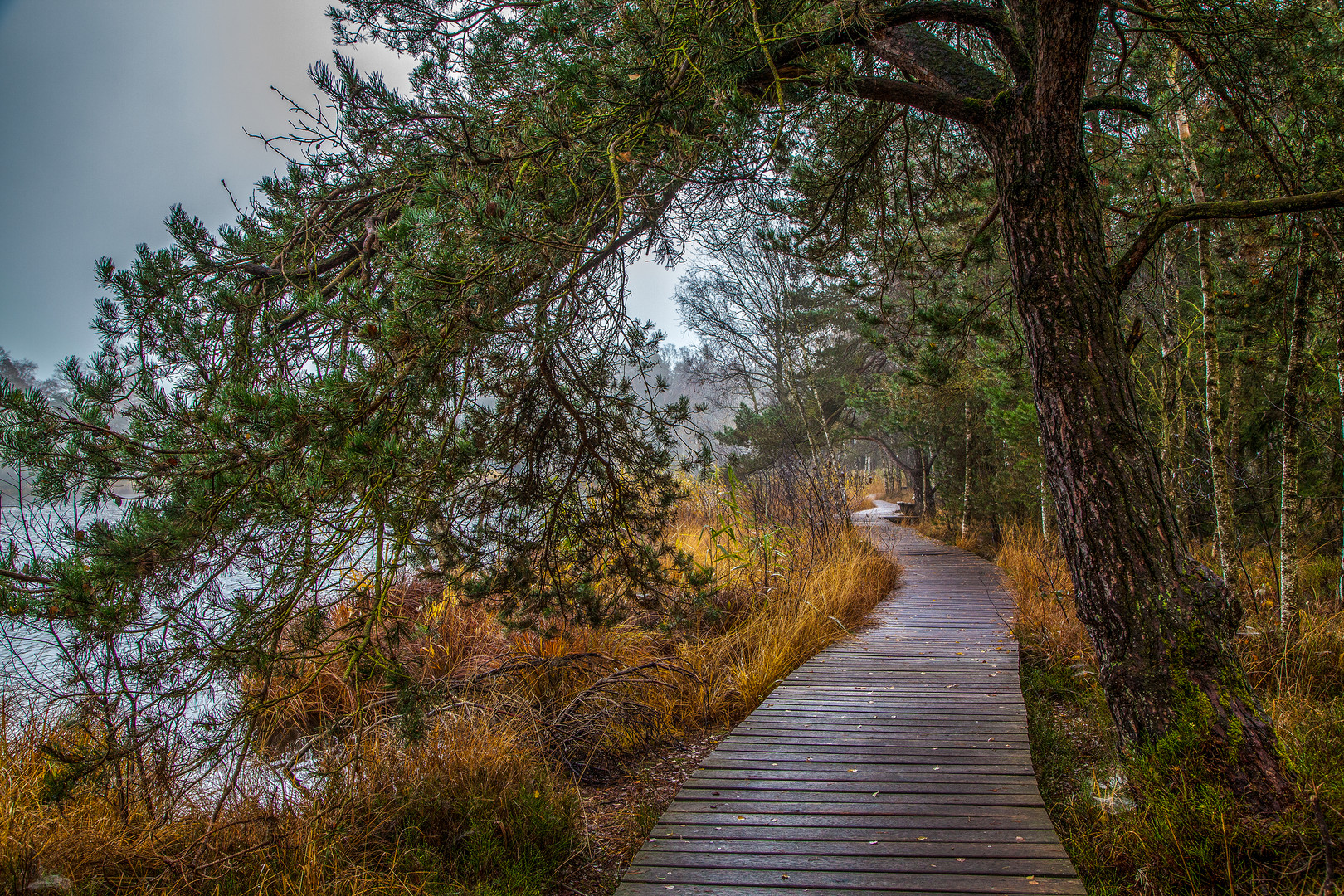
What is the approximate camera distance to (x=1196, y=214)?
8.91 feet

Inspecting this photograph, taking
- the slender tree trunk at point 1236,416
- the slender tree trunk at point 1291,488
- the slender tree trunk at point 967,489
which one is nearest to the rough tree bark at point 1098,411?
the slender tree trunk at point 1291,488

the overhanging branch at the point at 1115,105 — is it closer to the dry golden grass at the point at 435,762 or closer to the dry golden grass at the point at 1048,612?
the dry golden grass at the point at 1048,612

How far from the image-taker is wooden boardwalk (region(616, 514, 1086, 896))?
222 centimetres

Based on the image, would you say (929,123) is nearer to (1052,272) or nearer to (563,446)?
(1052,272)

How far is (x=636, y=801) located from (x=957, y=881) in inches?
72.1

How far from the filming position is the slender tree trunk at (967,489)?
34.2ft

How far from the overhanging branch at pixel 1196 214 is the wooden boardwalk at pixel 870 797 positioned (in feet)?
7.68

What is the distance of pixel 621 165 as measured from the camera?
2820 millimetres

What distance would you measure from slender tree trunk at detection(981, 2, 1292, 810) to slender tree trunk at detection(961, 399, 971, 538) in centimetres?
820

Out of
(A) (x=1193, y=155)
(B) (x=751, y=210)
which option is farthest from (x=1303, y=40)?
(B) (x=751, y=210)

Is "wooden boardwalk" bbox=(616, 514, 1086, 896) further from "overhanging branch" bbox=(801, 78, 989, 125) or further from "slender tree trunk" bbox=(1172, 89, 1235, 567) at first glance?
"overhanging branch" bbox=(801, 78, 989, 125)

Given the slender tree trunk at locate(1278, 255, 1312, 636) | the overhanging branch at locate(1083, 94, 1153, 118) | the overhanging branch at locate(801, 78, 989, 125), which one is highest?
the overhanging branch at locate(801, 78, 989, 125)

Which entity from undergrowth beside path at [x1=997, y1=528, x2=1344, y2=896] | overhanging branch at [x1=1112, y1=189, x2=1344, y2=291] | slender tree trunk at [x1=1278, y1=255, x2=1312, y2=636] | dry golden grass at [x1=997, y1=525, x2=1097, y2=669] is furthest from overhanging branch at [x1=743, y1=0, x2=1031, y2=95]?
dry golden grass at [x1=997, y1=525, x2=1097, y2=669]

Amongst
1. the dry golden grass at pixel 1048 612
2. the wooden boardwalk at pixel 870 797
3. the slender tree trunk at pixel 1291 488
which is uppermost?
the slender tree trunk at pixel 1291 488
